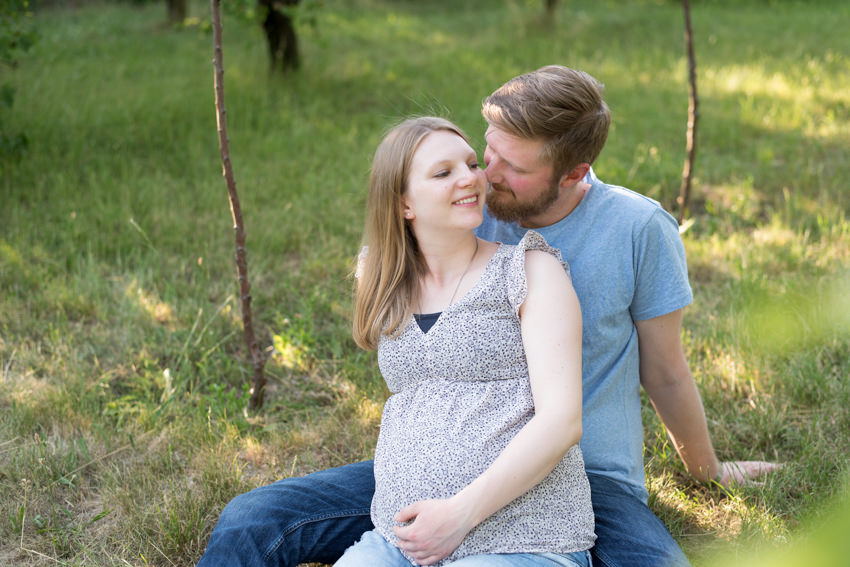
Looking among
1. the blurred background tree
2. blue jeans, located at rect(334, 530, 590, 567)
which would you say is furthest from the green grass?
blue jeans, located at rect(334, 530, 590, 567)

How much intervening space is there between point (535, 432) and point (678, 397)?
73 centimetres

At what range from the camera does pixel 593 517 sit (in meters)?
1.87

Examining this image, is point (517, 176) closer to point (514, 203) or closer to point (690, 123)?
point (514, 203)

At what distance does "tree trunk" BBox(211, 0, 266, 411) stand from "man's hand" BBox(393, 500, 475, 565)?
148 centimetres

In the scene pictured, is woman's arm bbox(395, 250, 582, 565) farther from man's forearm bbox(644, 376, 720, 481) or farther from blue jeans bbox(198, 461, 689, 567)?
man's forearm bbox(644, 376, 720, 481)

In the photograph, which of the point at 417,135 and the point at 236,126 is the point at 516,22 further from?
the point at 417,135

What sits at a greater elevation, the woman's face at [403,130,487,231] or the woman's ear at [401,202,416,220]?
the woman's face at [403,130,487,231]

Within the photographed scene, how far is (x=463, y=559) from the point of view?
171 cm

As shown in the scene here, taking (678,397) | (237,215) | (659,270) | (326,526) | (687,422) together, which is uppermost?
(659,270)

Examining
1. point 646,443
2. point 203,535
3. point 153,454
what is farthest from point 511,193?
point 153,454

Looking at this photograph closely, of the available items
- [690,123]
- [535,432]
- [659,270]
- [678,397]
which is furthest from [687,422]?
[690,123]

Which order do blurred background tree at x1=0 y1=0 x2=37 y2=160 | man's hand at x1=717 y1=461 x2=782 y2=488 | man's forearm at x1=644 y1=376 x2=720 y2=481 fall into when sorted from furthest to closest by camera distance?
blurred background tree at x1=0 y1=0 x2=37 y2=160
man's hand at x1=717 y1=461 x2=782 y2=488
man's forearm at x1=644 y1=376 x2=720 y2=481

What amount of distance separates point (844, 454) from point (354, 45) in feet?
27.9

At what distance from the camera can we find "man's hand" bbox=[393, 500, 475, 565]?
5.54 feet
